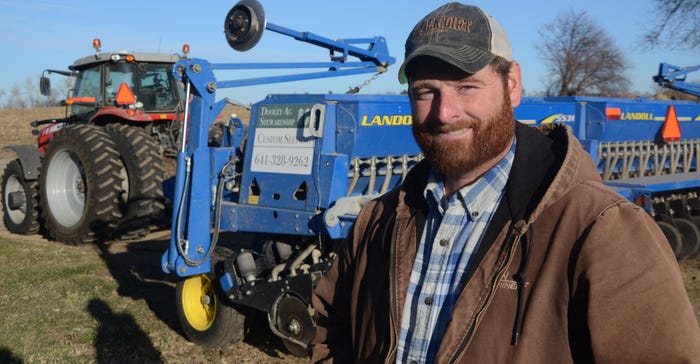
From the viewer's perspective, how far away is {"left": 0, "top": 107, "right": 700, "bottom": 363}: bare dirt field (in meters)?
5.24

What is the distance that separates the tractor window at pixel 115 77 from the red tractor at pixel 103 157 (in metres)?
0.01

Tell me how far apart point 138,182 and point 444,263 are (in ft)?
23.0

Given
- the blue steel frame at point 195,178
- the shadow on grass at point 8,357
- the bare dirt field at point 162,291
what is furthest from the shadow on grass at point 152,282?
the shadow on grass at point 8,357

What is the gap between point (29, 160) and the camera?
33.2 feet

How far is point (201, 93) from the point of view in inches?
206

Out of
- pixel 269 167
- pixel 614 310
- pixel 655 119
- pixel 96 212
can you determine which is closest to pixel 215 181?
pixel 269 167

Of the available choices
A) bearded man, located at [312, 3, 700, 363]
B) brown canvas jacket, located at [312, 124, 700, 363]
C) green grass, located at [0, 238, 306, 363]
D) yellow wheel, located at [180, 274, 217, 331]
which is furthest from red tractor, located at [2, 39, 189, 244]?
brown canvas jacket, located at [312, 124, 700, 363]

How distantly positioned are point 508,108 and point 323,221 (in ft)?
9.96

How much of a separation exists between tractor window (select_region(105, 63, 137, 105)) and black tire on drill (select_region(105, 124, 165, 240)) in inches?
72.0

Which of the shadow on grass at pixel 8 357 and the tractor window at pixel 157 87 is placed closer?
the shadow on grass at pixel 8 357

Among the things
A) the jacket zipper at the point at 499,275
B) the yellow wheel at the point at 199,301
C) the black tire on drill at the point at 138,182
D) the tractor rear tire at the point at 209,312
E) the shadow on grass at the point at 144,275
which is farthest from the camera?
the black tire on drill at the point at 138,182

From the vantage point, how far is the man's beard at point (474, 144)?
5.48 feet

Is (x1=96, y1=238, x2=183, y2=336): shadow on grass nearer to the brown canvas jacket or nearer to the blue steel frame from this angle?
the blue steel frame

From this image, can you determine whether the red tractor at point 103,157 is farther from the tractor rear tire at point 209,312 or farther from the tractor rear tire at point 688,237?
the tractor rear tire at point 688,237
